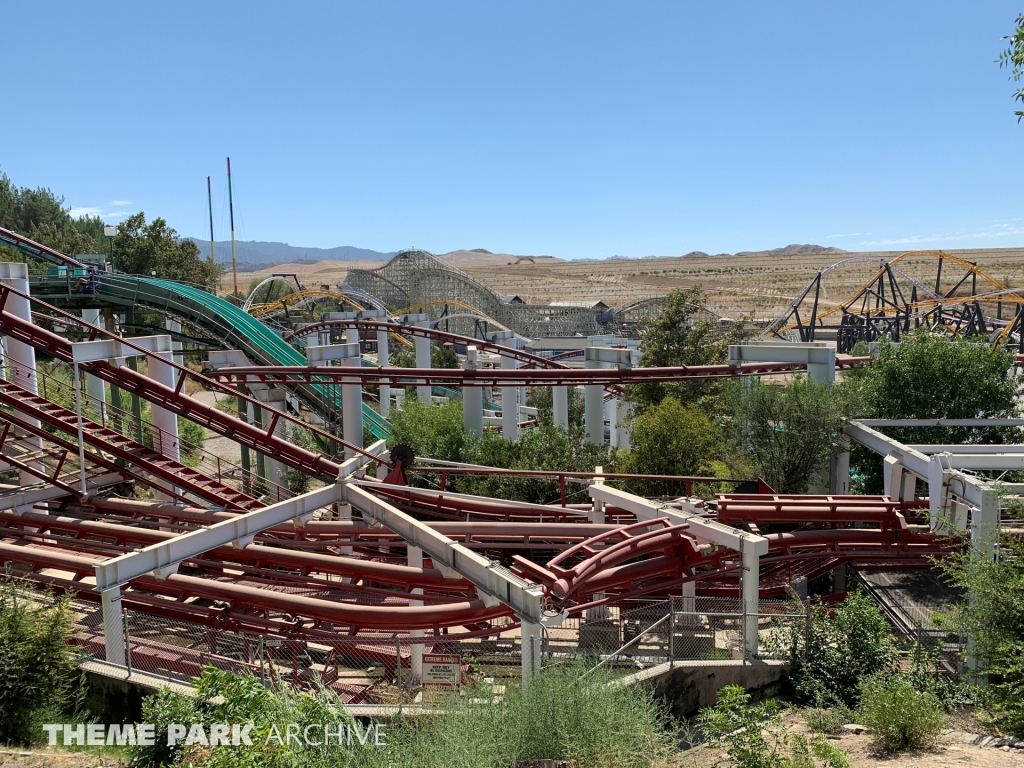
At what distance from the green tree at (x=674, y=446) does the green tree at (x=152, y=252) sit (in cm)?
4401

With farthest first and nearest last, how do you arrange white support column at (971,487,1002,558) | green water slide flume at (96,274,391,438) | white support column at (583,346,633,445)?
green water slide flume at (96,274,391,438), white support column at (583,346,633,445), white support column at (971,487,1002,558)

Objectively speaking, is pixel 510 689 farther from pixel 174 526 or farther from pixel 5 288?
pixel 5 288

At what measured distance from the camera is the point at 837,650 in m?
10.1

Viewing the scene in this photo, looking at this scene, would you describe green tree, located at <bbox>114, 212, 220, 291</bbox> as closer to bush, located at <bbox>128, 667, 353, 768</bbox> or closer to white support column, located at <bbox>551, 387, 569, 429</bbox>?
white support column, located at <bbox>551, 387, 569, 429</bbox>

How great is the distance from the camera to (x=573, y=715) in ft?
23.3

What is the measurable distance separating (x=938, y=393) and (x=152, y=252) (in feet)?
171

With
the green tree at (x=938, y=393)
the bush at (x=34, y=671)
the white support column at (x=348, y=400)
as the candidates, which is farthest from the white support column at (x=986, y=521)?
the white support column at (x=348, y=400)

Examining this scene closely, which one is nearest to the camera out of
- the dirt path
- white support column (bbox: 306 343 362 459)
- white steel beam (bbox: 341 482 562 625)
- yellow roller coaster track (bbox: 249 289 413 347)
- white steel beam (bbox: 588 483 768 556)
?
the dirt path

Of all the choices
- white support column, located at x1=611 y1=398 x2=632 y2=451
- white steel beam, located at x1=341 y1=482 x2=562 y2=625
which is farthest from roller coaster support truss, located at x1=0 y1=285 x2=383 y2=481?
white support column, located at x1=611 y1=398 x2=632 y2=451

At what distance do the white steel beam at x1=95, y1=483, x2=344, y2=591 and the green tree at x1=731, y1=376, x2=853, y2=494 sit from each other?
9142 mm

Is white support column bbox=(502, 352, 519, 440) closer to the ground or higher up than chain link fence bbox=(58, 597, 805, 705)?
higher up

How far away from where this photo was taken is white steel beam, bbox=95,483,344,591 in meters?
9.30

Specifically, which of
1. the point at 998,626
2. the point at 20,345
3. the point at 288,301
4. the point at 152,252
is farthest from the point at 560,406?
the point at 152,252

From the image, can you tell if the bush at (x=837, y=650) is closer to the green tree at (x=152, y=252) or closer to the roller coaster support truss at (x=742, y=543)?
the roller coaster support truss at (x=742, y=543)
